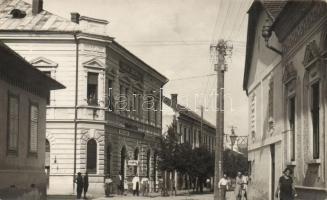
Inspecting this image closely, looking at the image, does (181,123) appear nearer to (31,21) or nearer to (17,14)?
(31,21)

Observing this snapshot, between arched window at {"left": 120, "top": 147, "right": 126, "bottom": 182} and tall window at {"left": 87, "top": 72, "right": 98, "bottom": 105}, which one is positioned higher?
tall window at {"left": 87, "top": 72, "right": 98, "bottom": 105}

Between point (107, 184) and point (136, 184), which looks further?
point (136, 184)

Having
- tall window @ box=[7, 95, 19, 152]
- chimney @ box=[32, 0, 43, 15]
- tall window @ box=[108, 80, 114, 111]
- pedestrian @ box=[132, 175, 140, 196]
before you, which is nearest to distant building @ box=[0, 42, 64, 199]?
tall window @ box=[7, 95, 19, 152]

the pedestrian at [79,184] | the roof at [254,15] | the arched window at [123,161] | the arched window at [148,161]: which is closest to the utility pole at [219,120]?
the roof at [254,15]

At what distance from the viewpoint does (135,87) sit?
4822 cm

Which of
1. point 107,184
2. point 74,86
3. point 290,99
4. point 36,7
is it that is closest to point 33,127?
point 290,99

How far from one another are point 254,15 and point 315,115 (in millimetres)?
11189

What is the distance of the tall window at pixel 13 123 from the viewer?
21.2 meters

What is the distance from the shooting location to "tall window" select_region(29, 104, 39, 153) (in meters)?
24.4

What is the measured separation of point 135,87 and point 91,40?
380 inches

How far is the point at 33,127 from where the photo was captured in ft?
81.5

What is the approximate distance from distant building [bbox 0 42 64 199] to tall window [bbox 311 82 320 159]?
9.06m

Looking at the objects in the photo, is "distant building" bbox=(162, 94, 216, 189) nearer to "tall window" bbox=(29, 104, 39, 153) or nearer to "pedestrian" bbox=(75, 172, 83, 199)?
"pedestrian" bbox=(75, 172, 83, 199)

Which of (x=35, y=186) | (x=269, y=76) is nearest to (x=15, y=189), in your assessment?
(x=35, y=186)
